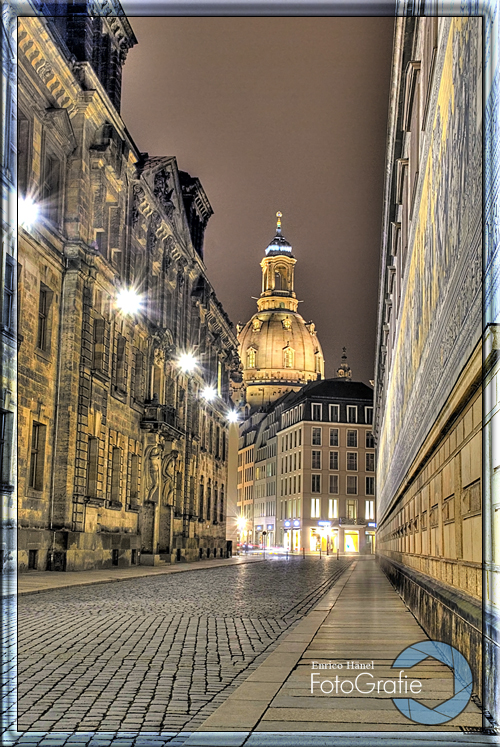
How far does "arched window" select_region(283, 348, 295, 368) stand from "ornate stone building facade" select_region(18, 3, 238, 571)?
140 metres

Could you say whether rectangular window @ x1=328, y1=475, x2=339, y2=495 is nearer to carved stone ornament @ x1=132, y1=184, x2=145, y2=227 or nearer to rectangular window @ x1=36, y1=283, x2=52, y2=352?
carved stone ornament @ x1=132, y1=184, x2=145, y2=227

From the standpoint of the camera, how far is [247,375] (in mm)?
192625

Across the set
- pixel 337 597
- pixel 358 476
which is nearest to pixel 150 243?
pixel 337 597

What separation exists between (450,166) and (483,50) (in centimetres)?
283

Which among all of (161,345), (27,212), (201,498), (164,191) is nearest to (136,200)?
(164,191)

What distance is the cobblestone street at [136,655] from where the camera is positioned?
248 inches

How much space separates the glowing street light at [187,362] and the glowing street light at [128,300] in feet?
36.3

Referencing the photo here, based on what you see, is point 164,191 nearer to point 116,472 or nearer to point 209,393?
point 116,472

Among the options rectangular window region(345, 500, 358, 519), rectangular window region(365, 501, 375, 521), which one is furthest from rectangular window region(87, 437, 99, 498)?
rectangular window region(365, 501, 375, 521)

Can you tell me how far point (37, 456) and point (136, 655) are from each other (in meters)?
20.3

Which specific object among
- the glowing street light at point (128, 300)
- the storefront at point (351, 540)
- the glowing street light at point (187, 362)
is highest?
the glowing street light at point (128, 300)

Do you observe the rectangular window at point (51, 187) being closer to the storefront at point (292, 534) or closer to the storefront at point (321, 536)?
the storefront at point (321, 536)

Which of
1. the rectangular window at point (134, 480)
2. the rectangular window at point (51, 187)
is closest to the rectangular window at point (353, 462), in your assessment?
the rectangular window at point (134, 480)

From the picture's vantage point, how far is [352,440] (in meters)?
115
